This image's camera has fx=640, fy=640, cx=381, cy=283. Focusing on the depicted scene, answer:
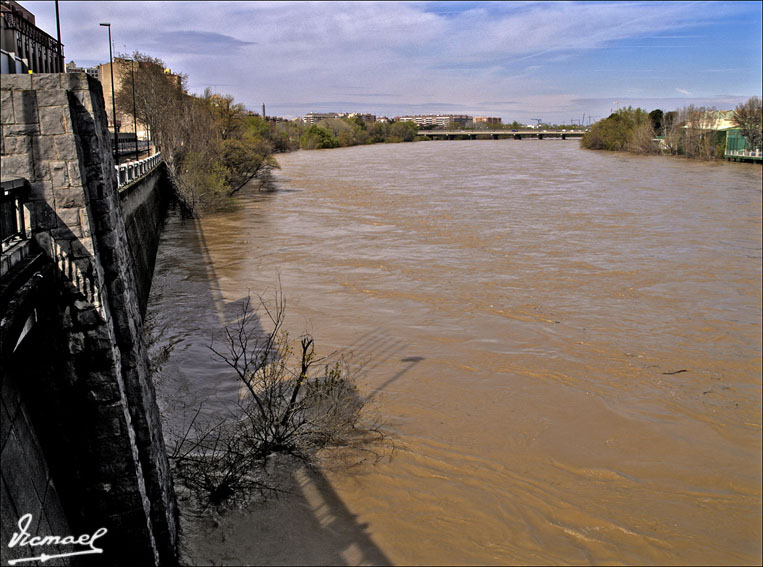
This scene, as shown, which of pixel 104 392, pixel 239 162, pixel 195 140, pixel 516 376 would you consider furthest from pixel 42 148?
pixel 239 162

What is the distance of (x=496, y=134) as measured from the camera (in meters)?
161

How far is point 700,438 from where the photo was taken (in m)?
8.64

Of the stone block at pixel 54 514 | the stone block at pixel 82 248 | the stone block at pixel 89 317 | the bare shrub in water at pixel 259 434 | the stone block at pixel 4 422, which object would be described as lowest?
the bare shrub in water at pixel 259 434

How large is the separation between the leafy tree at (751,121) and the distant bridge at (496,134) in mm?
83396

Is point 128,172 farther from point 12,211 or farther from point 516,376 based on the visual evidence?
point 12,211

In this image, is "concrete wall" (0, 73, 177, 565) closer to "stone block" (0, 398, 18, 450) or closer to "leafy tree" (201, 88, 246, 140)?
"stone block" (0, 398, 18, 450)

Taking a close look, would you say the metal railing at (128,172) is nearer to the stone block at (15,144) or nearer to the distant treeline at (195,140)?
the distant treeline at (195,140)

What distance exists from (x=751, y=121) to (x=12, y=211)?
244ft

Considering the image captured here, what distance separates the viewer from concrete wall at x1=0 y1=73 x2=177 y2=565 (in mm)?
4637

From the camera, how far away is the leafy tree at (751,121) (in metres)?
64.2

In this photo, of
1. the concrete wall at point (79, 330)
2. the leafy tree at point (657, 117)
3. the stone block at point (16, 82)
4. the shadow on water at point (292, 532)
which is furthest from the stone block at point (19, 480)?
the leafy tree at point (657, 117)

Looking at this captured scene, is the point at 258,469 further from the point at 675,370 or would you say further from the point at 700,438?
the point at 675,370

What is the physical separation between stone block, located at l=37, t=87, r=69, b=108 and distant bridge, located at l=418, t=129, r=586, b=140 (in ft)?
483

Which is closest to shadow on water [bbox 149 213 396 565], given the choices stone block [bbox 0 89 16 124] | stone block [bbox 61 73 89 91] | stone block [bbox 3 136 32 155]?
stone block [bbox 3 136 32 155]
